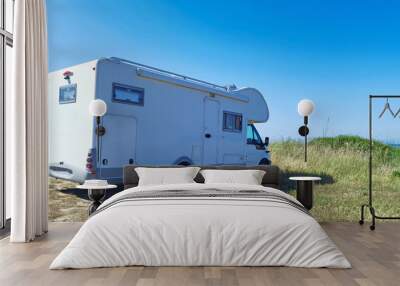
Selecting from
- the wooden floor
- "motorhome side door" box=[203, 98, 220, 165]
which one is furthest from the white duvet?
"motorhome side door" box=[203, 98, 220, 165]

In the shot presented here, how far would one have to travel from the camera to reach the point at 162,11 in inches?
234

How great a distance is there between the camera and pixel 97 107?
4.91 meters

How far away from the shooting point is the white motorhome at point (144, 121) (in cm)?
507

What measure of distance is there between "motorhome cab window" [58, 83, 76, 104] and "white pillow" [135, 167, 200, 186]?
1244 mm

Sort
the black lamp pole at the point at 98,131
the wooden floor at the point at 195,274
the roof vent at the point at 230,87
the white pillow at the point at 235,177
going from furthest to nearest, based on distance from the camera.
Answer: the roof vent at the point at 230,87 < the black lamp pole at the point at 98,131 < the white pillow at the point at 235,177 < the wooden floor at the point at 195,274

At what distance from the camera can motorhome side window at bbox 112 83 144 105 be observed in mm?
5113

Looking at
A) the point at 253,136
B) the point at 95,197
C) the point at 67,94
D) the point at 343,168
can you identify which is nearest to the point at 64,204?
the point at 95,197

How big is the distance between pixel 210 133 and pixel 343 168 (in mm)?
2038

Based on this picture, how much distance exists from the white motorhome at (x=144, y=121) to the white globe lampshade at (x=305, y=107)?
1.73 feet

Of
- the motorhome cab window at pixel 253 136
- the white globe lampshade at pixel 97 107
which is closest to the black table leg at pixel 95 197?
the white globe lampshade at pixel 97 107

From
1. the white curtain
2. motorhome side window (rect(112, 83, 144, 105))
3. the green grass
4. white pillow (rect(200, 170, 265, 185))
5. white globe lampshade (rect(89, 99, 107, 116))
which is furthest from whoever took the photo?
the green grass

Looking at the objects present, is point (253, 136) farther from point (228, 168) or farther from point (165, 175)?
point (165, 175)

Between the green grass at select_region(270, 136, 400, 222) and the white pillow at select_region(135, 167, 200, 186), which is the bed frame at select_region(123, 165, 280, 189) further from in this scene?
the green grass at select_region(270, 136, 400, 222)

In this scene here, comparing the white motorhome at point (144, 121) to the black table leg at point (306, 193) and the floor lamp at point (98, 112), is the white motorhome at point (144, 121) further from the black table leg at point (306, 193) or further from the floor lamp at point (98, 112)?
the black table leg at point (306, 193)
